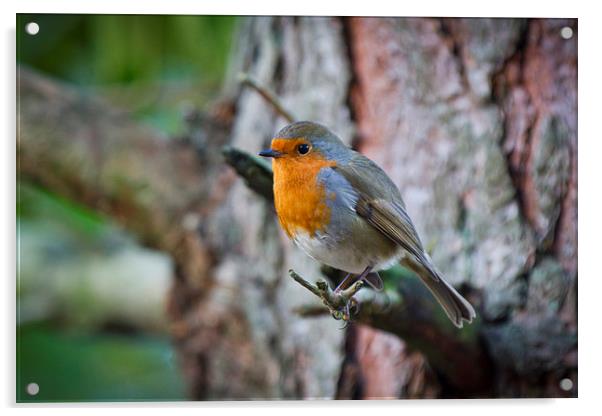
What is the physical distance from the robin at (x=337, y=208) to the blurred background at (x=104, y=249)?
0.61 m

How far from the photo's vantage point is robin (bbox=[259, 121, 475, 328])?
136 centimetres

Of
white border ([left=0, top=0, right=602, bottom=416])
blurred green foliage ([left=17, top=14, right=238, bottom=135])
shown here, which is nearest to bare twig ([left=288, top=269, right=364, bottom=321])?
white border ([left=0, top=0, right=602, bottom=416])

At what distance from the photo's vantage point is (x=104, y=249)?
228cm

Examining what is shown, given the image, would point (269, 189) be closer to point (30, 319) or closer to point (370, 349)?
point (370, 349)

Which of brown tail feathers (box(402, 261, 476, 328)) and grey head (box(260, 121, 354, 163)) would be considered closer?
grey head (box(260, 121, 354, 163))

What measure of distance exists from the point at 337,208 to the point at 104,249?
3.60 ft

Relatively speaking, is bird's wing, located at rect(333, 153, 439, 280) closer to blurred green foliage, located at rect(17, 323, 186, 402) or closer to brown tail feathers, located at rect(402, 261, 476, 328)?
brown tail feathers, located at rect(402, 261, 476, 328)

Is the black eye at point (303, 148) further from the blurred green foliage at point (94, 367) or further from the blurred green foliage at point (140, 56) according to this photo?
the blurred green foliage at point (94, 367)

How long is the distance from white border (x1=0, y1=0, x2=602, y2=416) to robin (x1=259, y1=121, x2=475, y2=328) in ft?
1.58

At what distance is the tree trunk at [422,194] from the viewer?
177 cm

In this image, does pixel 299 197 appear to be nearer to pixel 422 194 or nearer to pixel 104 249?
pixel 422 194

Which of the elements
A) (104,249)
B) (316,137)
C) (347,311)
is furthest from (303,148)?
(104,249)

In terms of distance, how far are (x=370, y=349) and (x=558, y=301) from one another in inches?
17.6
